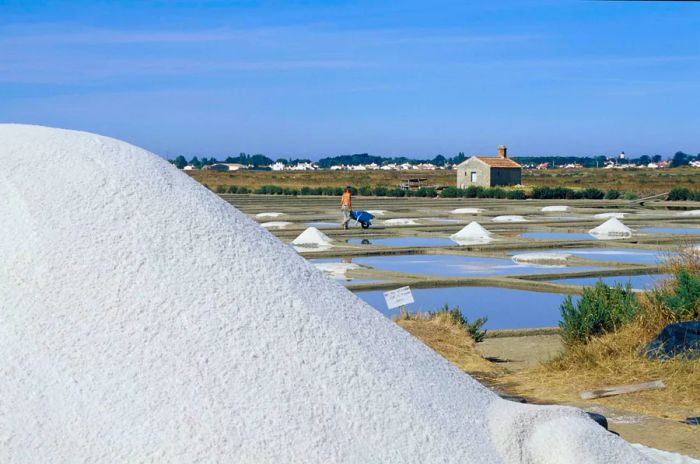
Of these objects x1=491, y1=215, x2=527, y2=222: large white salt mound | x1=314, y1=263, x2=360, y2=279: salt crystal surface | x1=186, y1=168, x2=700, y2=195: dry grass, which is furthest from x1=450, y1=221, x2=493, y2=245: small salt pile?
x1=186, y1=168, x2=700, y2=195: dry grass

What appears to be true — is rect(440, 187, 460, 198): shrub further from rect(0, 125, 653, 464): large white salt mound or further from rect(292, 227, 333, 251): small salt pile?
rect(0, 125, 653, 464): large white salt mound

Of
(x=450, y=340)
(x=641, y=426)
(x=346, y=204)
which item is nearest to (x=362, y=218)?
(x=346, y=204)

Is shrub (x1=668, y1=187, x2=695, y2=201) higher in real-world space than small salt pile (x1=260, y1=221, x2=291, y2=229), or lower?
lower

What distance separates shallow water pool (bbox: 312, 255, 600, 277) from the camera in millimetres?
12648

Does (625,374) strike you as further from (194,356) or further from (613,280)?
(613,280)

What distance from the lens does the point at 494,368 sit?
6.68 metres

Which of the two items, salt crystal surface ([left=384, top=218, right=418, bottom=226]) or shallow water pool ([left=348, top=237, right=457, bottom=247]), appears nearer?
shallow water pool ([left=348, top=237, right=457, bottom=247])

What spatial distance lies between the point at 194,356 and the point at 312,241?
12.9 meters

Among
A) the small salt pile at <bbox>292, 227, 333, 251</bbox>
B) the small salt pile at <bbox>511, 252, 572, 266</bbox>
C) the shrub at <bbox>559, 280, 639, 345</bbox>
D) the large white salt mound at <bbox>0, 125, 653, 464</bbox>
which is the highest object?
the large white salt mound at <bbox>0, 125, 653, 464</bbox>

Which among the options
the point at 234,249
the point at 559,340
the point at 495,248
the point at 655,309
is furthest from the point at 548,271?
the point at 234,249

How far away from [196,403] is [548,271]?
33.6 feet

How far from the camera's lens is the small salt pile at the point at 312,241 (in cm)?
1563

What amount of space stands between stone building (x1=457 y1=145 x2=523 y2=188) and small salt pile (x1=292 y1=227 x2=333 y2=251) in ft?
92.5

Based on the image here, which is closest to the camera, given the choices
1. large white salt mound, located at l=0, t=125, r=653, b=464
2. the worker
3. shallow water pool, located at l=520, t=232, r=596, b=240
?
large white salt mound, located at l=0, t=125, r=653, b=464
